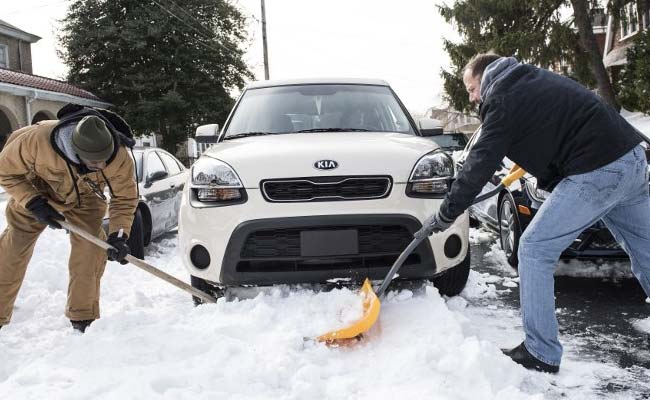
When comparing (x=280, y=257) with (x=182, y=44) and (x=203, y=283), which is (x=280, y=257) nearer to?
(x=203, y=283)

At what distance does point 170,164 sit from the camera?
7973 mm

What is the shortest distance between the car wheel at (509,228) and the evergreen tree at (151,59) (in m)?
23.0

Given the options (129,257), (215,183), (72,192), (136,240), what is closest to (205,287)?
(129,257)

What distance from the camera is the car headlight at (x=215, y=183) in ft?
11.6

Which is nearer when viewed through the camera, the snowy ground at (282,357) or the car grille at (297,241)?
the snowy ground at (282,357)

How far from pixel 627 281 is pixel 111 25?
2709 centimetres

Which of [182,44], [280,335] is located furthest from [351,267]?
[182,44]

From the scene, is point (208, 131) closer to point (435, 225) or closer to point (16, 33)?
point (435, 225)

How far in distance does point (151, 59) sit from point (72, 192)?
25879 mm

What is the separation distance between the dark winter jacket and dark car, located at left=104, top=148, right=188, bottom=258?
12.8ft

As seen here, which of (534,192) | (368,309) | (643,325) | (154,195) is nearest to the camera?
(368,309)

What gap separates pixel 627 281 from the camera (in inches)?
191

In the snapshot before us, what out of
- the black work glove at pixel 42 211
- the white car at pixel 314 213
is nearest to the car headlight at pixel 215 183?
the white car at pixel 314 213

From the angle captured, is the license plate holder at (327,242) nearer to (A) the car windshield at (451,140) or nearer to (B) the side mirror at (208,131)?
(B) the side mirror at (208,131)
